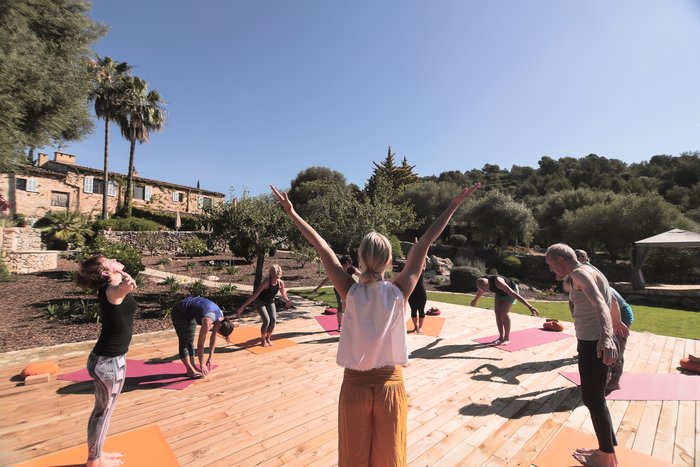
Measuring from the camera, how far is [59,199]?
2570 centimetres

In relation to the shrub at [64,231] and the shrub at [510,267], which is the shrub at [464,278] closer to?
the shrub at [510,267]

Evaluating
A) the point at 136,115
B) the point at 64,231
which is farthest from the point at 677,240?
the point at 136,115

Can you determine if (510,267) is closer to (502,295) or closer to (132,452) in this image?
(502,295)

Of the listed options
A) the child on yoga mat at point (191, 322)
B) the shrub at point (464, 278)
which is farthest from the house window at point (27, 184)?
the shrub at point (464, 278)

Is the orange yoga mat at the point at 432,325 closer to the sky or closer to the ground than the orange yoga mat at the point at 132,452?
closer to the sky

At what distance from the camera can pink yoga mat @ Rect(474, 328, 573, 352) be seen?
6.75 m

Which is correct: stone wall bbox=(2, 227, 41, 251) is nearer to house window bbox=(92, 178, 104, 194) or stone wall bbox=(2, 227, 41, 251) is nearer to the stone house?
the stone house

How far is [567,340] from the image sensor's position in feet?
23.6

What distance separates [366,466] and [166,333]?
7296mm

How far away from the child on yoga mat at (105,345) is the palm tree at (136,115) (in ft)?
96.3

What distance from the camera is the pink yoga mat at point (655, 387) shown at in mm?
4410

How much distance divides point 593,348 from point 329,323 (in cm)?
644

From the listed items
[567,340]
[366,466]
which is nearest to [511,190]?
[567,340]

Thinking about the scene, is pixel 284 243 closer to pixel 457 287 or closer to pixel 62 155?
pixel 457 287
